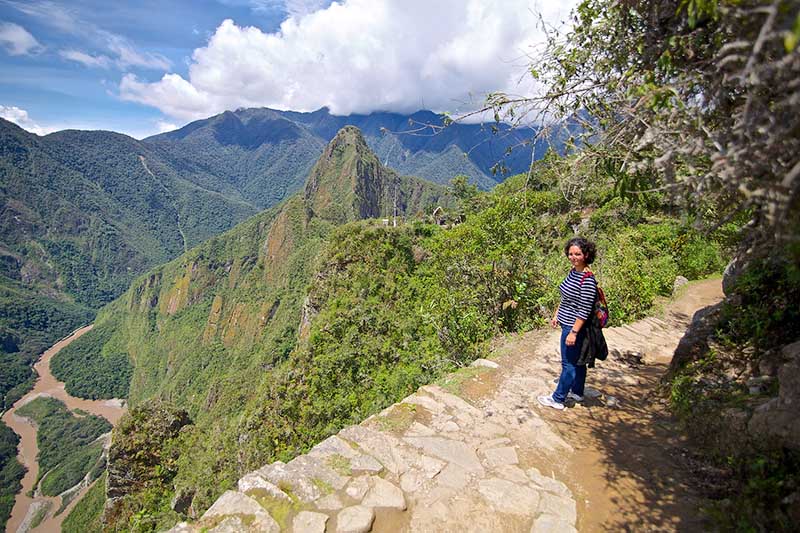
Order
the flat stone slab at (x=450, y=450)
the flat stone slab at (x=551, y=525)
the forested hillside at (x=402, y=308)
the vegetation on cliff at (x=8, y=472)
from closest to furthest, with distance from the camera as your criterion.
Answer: the flat stone slab at (x=551, y=525)
the flat stone slab at (x=450, y=450)
the forested hillside at (x=402, y=308)
the vegetation on cliff at (x=8, y=472)

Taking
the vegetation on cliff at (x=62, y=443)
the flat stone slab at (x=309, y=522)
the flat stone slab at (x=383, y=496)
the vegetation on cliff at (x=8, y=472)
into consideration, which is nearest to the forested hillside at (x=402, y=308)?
the flat stone slab at (x=383, y=496)

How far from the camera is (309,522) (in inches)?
101

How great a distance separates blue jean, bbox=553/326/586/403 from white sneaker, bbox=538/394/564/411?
40mm

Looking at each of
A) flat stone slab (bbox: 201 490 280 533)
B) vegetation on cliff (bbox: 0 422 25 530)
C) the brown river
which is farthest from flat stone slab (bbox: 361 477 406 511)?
vegetation on cliff (bbox: 0 422 25 530)

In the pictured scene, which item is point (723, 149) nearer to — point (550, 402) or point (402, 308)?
point (550, 402)

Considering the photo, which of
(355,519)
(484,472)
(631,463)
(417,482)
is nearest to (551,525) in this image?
(484,472)

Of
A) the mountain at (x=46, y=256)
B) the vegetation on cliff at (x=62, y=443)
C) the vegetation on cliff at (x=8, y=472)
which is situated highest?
the mountain at (x=46, y=256)

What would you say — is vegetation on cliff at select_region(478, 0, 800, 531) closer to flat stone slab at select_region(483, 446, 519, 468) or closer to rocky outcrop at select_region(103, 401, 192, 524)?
flat stone slab at select_region(483, 446, 519, 468)

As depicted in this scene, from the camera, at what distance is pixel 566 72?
116 inches

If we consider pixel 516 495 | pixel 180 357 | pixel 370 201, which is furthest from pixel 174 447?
pixel 370 201

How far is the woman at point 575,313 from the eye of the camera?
3855 mm

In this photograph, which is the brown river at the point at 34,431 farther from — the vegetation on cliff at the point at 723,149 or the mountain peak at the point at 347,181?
the mountain peak at the point at 347,181

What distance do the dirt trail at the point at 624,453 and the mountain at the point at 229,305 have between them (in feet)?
91.8

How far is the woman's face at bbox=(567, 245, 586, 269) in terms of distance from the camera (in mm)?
3955
